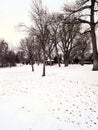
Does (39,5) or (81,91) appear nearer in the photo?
(81,91)

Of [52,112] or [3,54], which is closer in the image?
[52,112]

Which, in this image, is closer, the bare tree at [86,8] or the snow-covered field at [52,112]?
the snow-covered field at [52,112]

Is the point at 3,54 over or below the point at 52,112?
over

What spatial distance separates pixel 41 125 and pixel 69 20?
13784 mm

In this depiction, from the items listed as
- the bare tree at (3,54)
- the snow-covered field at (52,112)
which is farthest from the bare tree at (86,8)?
the bare tree at (3,54)

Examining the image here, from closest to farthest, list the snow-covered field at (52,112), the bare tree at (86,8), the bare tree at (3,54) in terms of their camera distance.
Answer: the snow-covered field at (52,112)
the bare tree at (86,8)
the bare tree at (3,54)

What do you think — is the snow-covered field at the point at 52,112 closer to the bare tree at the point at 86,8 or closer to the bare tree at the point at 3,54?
the bare tree at the point at 86,8

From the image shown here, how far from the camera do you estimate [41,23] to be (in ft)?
69.3

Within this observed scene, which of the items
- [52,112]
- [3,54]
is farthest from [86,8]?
[3,54]

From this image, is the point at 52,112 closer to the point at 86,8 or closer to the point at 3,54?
the point at 86,8

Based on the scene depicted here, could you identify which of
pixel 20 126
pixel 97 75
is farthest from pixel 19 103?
pixel 97 75

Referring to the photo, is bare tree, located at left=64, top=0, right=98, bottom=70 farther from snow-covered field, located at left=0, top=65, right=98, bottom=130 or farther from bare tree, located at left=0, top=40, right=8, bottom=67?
bare tree, located at left=0, top=40, right=8, bottom=67

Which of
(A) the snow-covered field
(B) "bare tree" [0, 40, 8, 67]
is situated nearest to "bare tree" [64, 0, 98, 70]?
(A) the snow-covered field

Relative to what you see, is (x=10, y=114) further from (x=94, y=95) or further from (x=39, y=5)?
(x=39, y=5)
